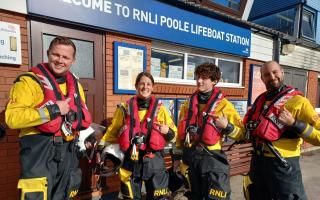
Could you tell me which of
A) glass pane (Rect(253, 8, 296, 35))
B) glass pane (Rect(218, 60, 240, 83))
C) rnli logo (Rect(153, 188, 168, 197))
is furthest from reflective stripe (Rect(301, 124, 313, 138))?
glass pane (Rect(253, 8, 296, 35))

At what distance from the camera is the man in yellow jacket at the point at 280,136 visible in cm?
215

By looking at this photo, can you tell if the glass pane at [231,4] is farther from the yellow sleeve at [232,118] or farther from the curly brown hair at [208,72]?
the yellow sleeve at [232,118]

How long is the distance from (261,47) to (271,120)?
436cm

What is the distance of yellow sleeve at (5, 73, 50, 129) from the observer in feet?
5.54

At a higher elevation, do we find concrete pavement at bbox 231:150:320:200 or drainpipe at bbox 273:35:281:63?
drainpipe at bbox 273:35:281:63

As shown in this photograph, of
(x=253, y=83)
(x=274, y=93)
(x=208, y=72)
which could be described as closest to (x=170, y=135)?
(x=208, y=72)

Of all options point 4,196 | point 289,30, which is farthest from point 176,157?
point 289,30

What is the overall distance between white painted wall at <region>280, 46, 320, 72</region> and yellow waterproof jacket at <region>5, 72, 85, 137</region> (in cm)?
657

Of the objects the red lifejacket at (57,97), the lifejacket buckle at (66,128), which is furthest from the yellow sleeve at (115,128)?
the lifejacket buckle at (66,128)

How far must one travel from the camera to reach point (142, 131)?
8.03ft

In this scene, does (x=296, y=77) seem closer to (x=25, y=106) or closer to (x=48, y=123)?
(x=48, y=123)

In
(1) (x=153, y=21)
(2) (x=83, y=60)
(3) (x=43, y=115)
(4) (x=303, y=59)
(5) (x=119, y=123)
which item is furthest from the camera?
(4) (x=303, y=59)

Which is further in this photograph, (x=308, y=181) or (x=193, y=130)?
(x=308, y=181)

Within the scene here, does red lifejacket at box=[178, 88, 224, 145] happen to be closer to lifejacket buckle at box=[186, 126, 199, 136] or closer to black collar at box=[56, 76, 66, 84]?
lifejacket buckle at box=[186, 126, 199, 136]
